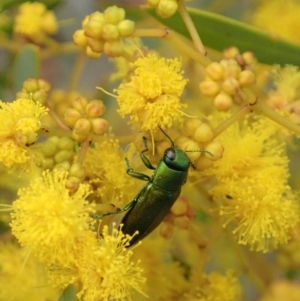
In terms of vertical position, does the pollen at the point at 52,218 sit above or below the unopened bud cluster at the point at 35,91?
below

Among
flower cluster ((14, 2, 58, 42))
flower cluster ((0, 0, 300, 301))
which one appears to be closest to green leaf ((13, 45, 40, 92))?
flower cluster ((14, 2, 58, 42))

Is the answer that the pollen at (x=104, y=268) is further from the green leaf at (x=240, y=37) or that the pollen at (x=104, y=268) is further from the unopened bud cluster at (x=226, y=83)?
the green leaf at (x=240, y=37)

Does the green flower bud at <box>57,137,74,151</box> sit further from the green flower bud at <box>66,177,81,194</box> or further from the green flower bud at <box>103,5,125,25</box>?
the green flower bud at <box>103,5,125,25</box>

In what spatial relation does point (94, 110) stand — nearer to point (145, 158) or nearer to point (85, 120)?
point (85, 120)

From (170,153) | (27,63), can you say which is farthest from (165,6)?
(27,63)

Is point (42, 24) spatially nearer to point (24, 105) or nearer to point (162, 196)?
point (24, 105)

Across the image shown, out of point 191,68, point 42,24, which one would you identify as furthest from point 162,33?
point 42,24

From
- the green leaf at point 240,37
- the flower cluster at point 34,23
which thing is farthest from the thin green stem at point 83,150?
the flower cluster at point 34,23
